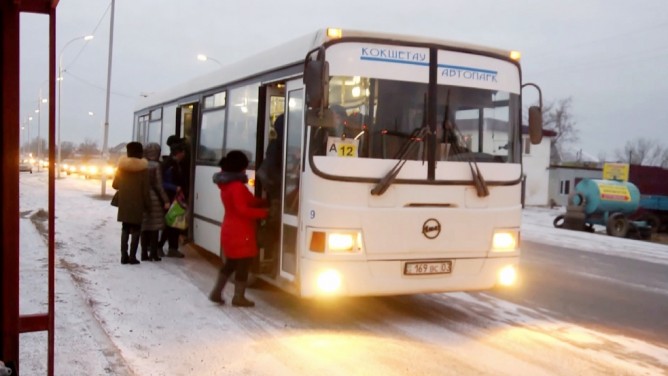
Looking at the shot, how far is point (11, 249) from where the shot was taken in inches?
135

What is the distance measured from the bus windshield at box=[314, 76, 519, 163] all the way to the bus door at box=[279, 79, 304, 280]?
Result: 1.77ft

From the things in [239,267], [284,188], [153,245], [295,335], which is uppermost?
[284,188]

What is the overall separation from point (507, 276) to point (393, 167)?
6.03 ft

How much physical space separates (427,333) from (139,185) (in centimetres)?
507

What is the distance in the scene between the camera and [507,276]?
23.0ft

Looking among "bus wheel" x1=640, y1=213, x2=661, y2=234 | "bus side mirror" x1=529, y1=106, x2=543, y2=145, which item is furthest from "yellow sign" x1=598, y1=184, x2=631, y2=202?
"bus side mirror" x1=529, y1=106, x2=543, y2=145

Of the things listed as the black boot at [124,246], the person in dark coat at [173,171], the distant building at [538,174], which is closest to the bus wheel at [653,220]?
the distant building at [538,174]

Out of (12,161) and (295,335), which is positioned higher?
(12,161)

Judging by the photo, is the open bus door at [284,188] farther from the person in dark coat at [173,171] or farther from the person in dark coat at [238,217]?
the person in dark coat at [173,171]

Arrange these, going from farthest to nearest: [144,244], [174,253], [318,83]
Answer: [174,253] → [144,244] → [318,83]

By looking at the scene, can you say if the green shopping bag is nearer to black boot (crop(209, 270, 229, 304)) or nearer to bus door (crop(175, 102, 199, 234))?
bus door (crop(175, 102, 199, 234))

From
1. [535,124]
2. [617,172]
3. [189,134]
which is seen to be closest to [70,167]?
[617,172]

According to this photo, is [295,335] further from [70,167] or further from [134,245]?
[70,167]

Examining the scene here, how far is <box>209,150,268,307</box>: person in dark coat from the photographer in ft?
23.4
